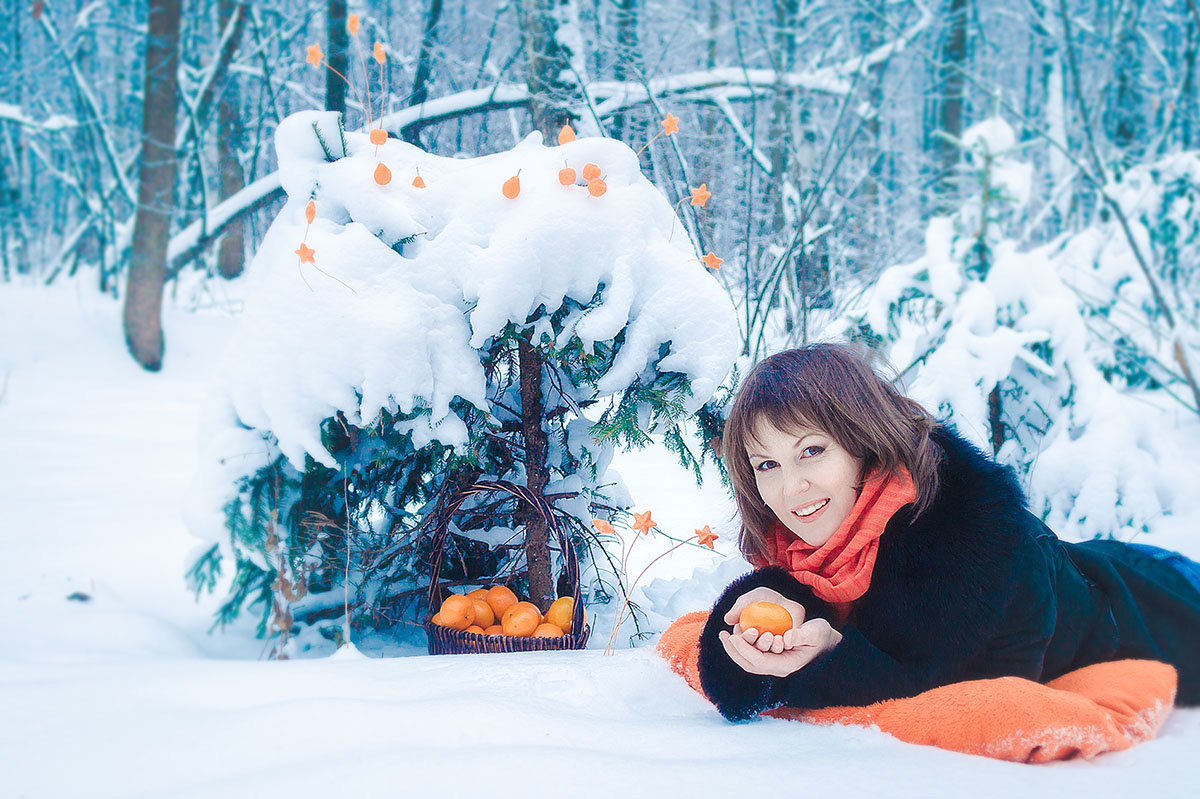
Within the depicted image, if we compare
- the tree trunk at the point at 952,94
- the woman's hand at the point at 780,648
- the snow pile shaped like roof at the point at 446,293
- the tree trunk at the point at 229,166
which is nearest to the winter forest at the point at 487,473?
the snow pile shaped like roof at the point at 446,293

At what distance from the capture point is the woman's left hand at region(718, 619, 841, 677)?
125 cm

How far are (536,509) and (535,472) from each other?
11 centimetres

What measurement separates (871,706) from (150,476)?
3797 millimetres

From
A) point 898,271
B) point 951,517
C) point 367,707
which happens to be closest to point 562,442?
point 367,707

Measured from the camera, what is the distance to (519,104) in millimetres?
3514

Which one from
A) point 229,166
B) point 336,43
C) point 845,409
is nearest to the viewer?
point 845,409

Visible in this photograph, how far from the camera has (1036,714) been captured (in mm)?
1086

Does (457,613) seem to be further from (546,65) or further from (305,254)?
(546,65)

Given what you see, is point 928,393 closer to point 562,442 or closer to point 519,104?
point 562,442

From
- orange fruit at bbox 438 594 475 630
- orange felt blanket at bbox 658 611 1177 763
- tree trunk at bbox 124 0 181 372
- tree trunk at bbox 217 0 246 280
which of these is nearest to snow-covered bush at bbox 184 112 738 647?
orange fruit at bbox 438 594 475 630

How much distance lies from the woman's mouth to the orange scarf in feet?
0.15

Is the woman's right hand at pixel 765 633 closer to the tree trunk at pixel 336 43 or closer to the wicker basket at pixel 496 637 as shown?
the wicker basket at pixel 496 637

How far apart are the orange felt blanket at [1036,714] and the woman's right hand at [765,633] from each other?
6.4 inches

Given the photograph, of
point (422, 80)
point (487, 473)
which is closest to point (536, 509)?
point (487, 473)
